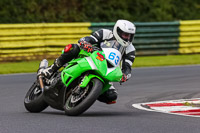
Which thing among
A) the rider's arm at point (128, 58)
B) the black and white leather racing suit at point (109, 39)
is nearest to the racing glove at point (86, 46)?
the black and white leather racing suit at point (109, 39)

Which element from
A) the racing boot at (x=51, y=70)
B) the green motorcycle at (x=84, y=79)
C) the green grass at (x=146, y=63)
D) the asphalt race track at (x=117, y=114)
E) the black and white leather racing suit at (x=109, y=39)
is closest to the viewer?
the asphalt race track at (x=117, y=114)

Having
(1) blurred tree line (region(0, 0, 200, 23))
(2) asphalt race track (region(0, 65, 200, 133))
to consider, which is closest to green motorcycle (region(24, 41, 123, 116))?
(2) asphalt race track (region(0, 65, 200, 133))

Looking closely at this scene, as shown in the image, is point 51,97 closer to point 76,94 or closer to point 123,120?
point 76,94

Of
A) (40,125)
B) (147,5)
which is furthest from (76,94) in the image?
(147,5)

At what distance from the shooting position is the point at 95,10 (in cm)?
2309

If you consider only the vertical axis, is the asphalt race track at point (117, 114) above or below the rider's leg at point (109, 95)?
below

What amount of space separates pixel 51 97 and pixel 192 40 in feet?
40.6

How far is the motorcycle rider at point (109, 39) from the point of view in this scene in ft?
25.8

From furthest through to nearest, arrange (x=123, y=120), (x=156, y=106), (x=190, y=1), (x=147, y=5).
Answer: (x=190, y=1), (x=147, y=5), (x=156, y=106), (x=123, y=120)

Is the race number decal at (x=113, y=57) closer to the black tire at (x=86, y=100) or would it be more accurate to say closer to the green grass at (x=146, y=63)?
the black tire at (x=86, y=100)

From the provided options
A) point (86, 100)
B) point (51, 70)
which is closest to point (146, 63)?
point (51, 70)

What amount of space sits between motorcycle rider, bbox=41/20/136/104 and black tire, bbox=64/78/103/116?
1.68 ft

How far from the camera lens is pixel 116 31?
7.95m

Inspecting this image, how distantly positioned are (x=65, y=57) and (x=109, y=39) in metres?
0.70
